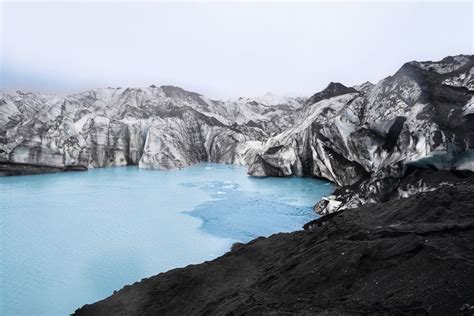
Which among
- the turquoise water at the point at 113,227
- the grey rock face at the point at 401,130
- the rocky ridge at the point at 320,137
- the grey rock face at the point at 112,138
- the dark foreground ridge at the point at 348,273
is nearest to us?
the dark foreground ridge at the point at 348,273

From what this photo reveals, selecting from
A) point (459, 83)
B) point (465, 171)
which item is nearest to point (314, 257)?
point (465, 171)

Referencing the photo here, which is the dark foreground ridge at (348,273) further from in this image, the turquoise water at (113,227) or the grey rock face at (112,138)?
the grey rock face at (112,138)

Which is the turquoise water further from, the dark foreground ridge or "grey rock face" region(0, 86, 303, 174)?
"grey rock face" region(0, 86, 303, 174)

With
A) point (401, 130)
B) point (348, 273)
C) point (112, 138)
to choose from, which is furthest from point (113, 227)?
point (112, 138)

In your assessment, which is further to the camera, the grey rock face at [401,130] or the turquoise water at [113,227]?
the grey rock face at [401,130]

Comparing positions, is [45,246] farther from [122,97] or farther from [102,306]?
[122,97]

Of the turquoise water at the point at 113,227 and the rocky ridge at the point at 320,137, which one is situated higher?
the rocky ridge at the point at 320,137

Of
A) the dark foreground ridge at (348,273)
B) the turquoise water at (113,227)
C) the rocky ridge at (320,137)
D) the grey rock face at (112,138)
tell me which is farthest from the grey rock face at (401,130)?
the grey rock face at (112,138)
